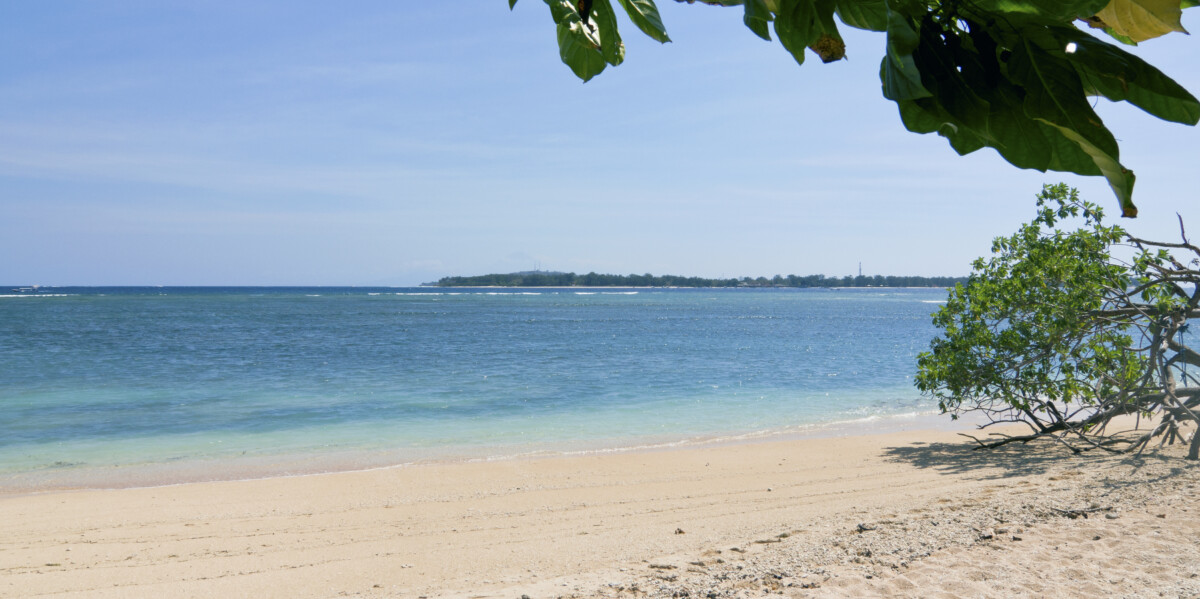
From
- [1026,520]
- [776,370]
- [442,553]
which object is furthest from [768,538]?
[776,370]

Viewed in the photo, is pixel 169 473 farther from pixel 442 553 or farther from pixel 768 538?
pixel 768 538

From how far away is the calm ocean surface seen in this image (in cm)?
1230

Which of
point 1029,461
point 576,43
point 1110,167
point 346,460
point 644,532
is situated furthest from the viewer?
point 346,460

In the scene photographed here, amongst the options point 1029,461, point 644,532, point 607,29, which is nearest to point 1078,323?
point 1029,461

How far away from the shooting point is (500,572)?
601 cm

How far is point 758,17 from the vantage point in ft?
2.25

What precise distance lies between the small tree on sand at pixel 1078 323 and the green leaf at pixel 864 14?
8.78m

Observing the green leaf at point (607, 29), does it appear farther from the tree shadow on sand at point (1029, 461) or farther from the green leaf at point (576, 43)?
the tree shadow on sand at point (1029, 461)

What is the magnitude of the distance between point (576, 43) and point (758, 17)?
1.07ft

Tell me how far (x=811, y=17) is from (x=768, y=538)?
251 inches

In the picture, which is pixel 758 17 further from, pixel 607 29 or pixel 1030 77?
pixel 607 29

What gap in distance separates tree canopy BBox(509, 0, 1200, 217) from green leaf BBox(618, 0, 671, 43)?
39cm

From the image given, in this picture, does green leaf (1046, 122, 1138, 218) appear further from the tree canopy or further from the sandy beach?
the sandy beach

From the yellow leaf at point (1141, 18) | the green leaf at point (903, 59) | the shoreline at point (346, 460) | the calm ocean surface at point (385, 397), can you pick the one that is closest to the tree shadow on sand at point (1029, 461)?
the shoreline at point (346, 460)
